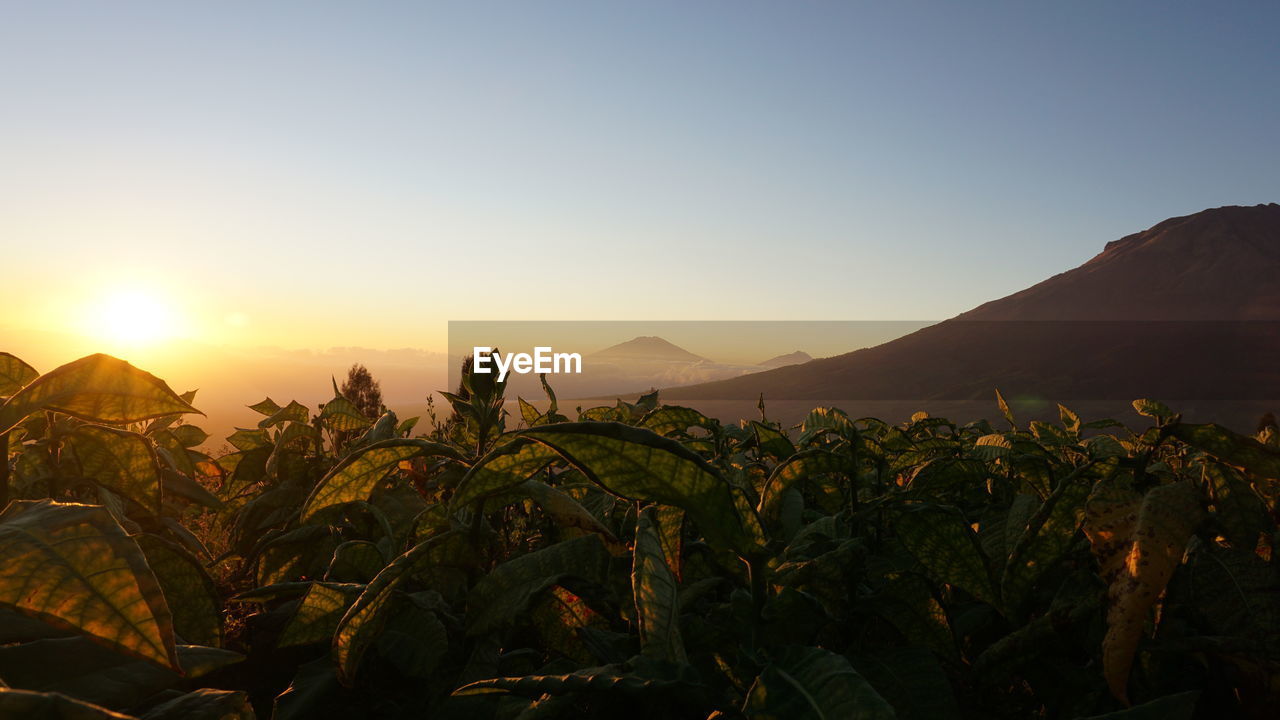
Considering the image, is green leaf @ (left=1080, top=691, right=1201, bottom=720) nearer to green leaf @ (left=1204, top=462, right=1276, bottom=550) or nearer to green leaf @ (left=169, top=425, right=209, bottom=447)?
green leaf @ (left=1204, top=462, right=1276, bottom=550)

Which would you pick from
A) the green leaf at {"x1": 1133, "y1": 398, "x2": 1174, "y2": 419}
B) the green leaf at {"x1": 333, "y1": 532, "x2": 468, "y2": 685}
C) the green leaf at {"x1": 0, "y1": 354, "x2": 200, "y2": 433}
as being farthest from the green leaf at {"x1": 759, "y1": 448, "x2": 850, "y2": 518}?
the green leaf at {"x1": 1133, "y1": 398, "x2": 1174, "y2": 419}

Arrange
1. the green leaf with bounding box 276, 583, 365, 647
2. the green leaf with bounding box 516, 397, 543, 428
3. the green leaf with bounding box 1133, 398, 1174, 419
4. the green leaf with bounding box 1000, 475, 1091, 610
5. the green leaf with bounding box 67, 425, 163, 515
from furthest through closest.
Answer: the green leaf with bounding box 516, 397, 543, 428, the green leaf with bounding box 1133, 398, 1174, 419, the green leaf with bounding box 67, 425, 163, 515, the green leaf with bounding box 276, 583, 365, 647, the green leaf with bounding box 1000, 475, 1091, 610

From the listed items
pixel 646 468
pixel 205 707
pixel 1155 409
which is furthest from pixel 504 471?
pixel 1155 409

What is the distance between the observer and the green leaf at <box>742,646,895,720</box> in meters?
0.71

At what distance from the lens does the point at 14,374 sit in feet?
4.02

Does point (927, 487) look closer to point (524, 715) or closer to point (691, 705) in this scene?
point (691, 705)

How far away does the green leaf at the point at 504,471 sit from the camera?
991mm

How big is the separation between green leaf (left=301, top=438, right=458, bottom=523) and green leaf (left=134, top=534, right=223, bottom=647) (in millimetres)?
370

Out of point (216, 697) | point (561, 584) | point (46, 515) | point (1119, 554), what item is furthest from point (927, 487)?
point (46, 515)

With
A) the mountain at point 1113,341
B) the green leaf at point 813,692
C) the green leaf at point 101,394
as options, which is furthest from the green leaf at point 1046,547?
the mountain at point 1113,341

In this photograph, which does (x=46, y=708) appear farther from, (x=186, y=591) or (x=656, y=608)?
(x=186, y=591)

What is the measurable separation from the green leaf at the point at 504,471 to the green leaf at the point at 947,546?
676 mm

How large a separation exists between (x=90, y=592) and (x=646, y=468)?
0.59 meters

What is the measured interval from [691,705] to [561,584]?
1.40ft
